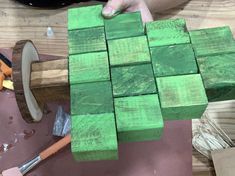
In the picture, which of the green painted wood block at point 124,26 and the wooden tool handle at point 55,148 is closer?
the green painted wood block at point 124,26

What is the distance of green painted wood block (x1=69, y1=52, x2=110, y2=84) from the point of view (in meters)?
0.48

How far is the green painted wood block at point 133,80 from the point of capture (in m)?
0.47

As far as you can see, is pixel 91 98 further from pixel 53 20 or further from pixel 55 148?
pixel 53 20

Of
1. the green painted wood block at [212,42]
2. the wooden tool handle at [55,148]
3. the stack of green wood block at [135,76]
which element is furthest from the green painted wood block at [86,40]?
the wooden tool handle at [55,148]

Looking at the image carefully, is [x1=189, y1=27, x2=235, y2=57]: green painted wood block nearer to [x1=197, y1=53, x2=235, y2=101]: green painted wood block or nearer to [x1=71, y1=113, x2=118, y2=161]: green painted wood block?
[x1=197, y1=53, x2=235, y2=101]: green painted wood block

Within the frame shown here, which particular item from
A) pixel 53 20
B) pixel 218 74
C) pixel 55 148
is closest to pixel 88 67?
pixel 218 74

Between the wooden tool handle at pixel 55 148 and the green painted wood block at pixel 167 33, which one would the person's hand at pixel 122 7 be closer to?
the green painted wood block at pixel 167 33

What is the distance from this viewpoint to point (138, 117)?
0.45 metres

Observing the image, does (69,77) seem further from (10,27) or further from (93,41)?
(10,27)

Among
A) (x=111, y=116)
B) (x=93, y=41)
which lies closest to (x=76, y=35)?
(x=93, y=41)

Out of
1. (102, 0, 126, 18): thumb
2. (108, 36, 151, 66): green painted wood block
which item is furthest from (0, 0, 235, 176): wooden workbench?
(108, 36, 151, 66): green painted wood block

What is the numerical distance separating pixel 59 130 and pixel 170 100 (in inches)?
13.5

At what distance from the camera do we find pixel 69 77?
1.59 ft

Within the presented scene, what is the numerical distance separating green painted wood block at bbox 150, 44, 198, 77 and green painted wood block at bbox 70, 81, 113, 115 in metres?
0.07
